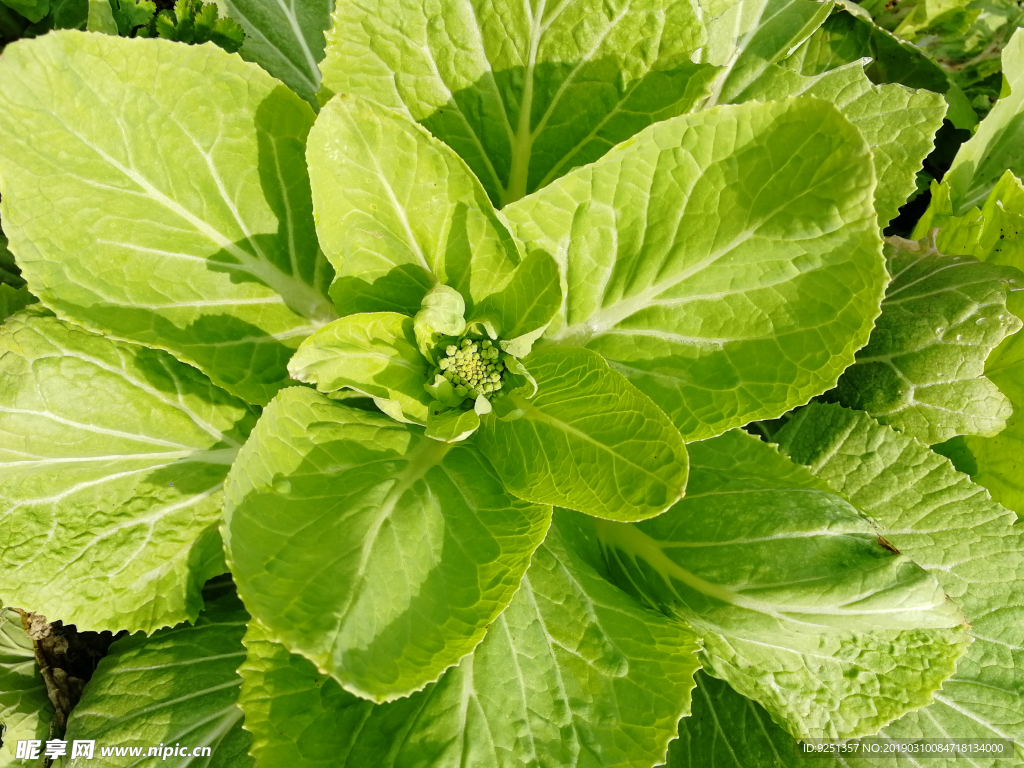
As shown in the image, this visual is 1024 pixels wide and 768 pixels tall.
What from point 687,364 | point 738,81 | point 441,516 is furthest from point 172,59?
point 738,81

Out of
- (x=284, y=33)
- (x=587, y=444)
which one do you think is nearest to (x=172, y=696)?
(x=587, y=444)

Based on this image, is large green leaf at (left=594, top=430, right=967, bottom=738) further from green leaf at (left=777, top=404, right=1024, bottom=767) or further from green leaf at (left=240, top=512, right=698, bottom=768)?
green leaf at (left=777, top=404, right=1024, bottom=767)

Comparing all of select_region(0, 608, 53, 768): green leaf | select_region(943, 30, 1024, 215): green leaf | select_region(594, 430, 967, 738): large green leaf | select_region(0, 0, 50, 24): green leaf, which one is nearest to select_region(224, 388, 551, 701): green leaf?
select_region(594, 430, 967, 738): large green leaf

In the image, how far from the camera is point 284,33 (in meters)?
2.55

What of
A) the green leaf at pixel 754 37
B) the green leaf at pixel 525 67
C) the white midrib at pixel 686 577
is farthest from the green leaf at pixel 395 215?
the green leaf at pixel 754 37

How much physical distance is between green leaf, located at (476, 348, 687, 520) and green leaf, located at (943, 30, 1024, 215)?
5.58 feet

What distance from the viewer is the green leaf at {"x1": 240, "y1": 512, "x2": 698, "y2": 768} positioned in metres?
1.70

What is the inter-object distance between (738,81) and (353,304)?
4.88 feet

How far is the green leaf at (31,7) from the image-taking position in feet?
8.18

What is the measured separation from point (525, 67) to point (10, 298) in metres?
1.76

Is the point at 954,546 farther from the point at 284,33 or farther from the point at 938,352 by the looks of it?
the point at 284,33

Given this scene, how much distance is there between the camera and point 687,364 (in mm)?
1837

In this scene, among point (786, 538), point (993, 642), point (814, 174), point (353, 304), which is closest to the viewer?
point (814, 174)

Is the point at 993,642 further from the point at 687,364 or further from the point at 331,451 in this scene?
the point at 331,451
